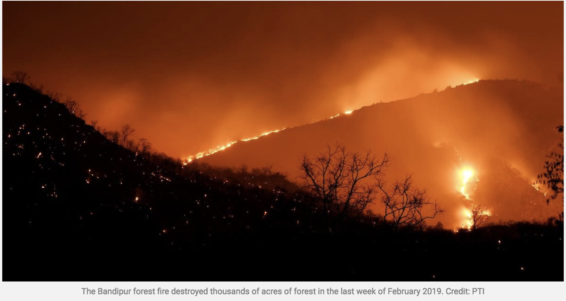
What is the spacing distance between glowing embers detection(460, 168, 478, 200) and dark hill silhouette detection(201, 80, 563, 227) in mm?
940

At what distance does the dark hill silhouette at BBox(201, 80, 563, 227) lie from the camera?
68.8 metres

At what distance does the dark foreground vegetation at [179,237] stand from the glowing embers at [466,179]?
4274 cm

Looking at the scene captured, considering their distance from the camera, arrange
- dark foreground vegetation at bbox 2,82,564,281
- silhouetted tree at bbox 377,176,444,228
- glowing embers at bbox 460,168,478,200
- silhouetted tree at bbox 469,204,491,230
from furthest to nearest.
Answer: glowing embers at bbox 460,168,478,200
silhouetted tree at bbox 469,204,491,230
silhouetted tree at bbox 377,176,444,228
dark foreground vegetation at bbox 2,82,564,281

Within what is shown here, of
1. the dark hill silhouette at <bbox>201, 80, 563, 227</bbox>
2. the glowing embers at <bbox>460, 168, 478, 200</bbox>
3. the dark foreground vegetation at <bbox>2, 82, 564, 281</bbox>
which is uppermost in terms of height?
the dark hill silhouette at <bbox>201, 80, 563, 227</bbox>

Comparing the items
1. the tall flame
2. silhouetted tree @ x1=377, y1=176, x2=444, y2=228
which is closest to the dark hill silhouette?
the tall flame

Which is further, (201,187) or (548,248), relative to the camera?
(201,187)

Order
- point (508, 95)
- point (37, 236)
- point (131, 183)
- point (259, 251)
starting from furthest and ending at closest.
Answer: point (508, 95) → point (131, 183) → point (259, 251) → point (37, 236)

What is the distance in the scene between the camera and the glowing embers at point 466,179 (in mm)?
68125

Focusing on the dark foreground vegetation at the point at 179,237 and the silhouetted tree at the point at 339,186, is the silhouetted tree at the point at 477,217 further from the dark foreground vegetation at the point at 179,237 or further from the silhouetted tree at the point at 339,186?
the silhouetted tree at the point at 339,186

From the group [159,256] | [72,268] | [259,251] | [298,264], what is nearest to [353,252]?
[298,264]

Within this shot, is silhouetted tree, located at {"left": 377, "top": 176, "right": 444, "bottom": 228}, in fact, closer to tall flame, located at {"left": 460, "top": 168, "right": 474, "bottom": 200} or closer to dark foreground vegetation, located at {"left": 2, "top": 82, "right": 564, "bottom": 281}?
dark foreground vegetation, located at {"left": 2, "top": 82, "right": 564, "bottom": 281}

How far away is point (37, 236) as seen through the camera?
1694 cm

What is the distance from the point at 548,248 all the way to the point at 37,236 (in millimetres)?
22878

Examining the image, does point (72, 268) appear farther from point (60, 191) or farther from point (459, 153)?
point (459, 153)
